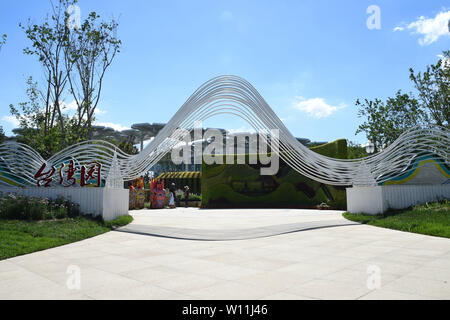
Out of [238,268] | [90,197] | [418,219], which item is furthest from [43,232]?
[418,219]

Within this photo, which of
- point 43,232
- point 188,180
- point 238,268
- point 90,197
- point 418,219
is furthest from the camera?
point 188,180

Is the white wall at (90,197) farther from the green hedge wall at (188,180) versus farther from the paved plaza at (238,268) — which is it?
the green hedge wall at (188,180)

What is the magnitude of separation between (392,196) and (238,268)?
36.4 feet

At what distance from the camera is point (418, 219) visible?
1153 cm

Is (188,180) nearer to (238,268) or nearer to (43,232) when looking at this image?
(43,232)

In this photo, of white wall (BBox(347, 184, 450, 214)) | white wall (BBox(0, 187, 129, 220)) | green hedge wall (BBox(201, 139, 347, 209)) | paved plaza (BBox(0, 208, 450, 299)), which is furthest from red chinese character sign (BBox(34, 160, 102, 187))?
green hedge wall (BBox(201, 139, 347, 209))

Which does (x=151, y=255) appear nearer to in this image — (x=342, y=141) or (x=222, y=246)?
(x=222, y=246)

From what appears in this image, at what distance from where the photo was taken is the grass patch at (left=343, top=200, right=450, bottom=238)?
9.95 m

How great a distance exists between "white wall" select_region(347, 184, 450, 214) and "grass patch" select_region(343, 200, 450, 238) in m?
0.54

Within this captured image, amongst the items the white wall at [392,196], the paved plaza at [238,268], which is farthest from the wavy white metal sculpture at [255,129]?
the paved plaza at [238,268]

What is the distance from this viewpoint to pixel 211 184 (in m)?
27.5

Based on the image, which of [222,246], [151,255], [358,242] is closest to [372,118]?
[358,242]

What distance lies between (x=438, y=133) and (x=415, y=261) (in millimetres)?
12348

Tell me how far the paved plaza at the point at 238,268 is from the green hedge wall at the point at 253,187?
51.5 feet
